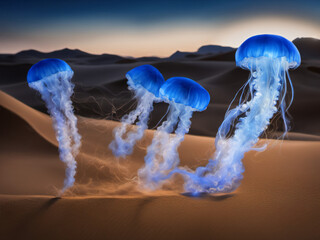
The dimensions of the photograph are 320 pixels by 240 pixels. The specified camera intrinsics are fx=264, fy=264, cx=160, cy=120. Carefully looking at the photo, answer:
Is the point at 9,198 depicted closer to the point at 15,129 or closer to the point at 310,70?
the point at 15,129

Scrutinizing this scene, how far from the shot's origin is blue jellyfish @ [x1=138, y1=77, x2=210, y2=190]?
4.18m


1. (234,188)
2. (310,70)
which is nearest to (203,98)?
(234,188)

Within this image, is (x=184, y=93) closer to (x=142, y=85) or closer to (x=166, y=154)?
(x=142, y=85)

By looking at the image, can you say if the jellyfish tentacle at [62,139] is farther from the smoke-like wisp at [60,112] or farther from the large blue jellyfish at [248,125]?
the large blue jellyfish at [248,125]

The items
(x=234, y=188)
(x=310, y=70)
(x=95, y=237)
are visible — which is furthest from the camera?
(x=310, y=70)

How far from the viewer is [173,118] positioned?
511cm

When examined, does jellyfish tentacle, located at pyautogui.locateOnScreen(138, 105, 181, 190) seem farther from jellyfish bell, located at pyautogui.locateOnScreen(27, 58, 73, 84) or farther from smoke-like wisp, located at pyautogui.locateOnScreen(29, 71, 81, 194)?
jellyfish bell, located at pyautogui.locateOnScreen(27, 58, 73, 84)

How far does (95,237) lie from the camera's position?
300cm

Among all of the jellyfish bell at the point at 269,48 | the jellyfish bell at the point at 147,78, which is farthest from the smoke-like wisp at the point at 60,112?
the jellyfish bell at the point at 269,48

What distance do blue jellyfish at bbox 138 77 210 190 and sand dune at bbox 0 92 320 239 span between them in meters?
0.29

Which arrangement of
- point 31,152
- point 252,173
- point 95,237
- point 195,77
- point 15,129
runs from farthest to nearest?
1. point 195,77
2. point 15,129
3. point 31,152
4. point 252,173
5. point 95,237

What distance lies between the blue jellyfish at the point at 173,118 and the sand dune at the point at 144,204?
287 millimetres

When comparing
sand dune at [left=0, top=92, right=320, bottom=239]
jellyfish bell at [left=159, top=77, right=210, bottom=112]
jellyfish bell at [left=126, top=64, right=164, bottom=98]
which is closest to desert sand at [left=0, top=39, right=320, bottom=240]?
sand dune at [left=0, top=92, right=320, bottom=239]

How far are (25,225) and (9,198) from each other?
0.58m
